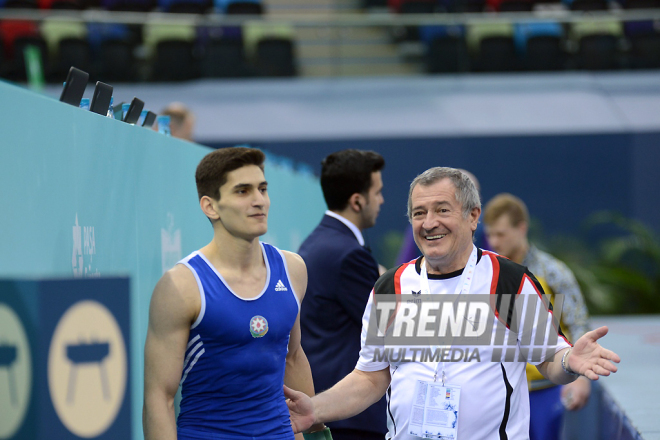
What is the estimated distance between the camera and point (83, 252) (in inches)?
88.0

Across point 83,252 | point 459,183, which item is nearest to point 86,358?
point 83,252

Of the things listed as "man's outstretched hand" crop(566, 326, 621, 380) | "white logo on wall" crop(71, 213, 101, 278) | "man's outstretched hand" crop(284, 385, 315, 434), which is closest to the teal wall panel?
"white logo on wall" crop(71, 213, 101, 278)

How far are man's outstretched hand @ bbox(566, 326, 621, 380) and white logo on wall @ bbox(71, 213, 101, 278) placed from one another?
4.64ft

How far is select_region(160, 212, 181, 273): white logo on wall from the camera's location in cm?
300

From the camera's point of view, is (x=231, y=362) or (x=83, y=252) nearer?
(x=83, y=252)

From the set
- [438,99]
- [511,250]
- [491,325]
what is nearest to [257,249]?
[491,325]

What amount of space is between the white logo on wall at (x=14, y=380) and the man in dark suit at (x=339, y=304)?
184 cm

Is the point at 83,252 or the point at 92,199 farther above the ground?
the point at 92,199

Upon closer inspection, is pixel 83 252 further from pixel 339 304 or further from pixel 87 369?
pixel 339 304

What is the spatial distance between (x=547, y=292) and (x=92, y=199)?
2685mm

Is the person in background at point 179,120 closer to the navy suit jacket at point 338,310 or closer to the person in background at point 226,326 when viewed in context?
the navy suit jacket at point 338,310

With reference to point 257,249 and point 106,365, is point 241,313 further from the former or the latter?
point 106,365

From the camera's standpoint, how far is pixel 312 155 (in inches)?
446

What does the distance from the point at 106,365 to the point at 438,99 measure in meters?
10.5
